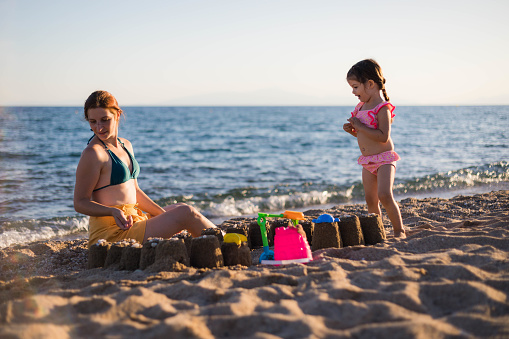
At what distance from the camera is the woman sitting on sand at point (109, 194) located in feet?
12.4

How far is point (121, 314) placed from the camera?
2287mm

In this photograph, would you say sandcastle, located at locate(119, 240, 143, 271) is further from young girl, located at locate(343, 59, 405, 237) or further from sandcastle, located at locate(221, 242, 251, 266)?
young girl, located at locate(343, 59, 405, 237)

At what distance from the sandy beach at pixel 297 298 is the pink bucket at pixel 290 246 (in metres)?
0.15

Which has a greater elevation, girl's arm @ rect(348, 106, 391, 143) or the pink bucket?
girl's arm @ rect(348, 106, 391, 143)

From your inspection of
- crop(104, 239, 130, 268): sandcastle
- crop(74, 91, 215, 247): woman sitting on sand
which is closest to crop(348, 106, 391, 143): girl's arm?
crop(74, 91, 215, 247): woman sitting on sand

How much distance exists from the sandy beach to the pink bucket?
0.15 meters

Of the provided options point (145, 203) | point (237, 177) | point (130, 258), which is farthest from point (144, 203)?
point (237, 177)

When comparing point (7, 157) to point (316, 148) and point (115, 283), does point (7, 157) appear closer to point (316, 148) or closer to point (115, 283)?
point (316, 148)

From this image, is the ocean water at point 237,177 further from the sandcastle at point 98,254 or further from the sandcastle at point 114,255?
the sandcastle at point 114,255

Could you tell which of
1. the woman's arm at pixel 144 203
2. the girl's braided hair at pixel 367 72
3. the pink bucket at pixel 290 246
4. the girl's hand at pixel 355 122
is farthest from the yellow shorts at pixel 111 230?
the girl's braided hair at pixel 367 72

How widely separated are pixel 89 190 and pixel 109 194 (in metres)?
0.20

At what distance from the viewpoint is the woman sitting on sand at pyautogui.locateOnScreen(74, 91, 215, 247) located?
3.78m

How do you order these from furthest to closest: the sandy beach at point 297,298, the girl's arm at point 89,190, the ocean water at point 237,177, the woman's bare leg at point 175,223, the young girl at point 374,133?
the ocean water at point 237,177, the young girl at point 374,133, the woman's bare leg at point 175,223, the girl's arm at point 89,190, the sandy beach at point 297,298

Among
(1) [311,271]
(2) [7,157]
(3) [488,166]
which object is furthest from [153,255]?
(2) [7,157]
